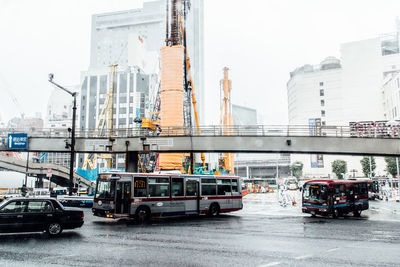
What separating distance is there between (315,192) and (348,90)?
10144cm

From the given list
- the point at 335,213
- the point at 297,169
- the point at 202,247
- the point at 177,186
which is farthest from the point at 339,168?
the point at 202,247

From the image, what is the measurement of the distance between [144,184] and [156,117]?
181ft

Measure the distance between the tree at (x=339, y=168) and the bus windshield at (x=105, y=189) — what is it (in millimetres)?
90021

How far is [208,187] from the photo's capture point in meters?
23.6

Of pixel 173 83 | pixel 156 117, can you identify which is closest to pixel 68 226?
pixel 173 83

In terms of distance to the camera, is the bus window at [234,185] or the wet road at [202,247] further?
the bus window at [234,185]

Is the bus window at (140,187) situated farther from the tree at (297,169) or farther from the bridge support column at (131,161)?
the tree at (297,169)

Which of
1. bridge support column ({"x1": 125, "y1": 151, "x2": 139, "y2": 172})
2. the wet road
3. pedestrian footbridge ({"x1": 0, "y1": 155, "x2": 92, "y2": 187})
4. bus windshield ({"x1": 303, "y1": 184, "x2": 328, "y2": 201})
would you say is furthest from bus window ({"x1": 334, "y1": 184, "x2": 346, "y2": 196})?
pedestrian footbridge ({"x1": 0, "y1": 155, "x2": 92, "y2": 187})

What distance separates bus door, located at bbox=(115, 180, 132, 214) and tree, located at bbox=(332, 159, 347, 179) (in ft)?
293

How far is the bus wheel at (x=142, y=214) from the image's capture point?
64.1 feet

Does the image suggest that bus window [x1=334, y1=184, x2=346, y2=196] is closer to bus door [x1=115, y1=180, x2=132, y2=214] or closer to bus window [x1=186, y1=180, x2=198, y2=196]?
bus window [x1=186, y1=180, x2=198, y2=196]

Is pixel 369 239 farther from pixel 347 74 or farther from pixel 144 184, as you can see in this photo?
pixel 347 74

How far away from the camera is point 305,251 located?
37.7 ft

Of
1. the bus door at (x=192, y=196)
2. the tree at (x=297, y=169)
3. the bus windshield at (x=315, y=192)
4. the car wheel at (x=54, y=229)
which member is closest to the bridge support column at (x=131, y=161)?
the bus door at (x=192, y=196)
